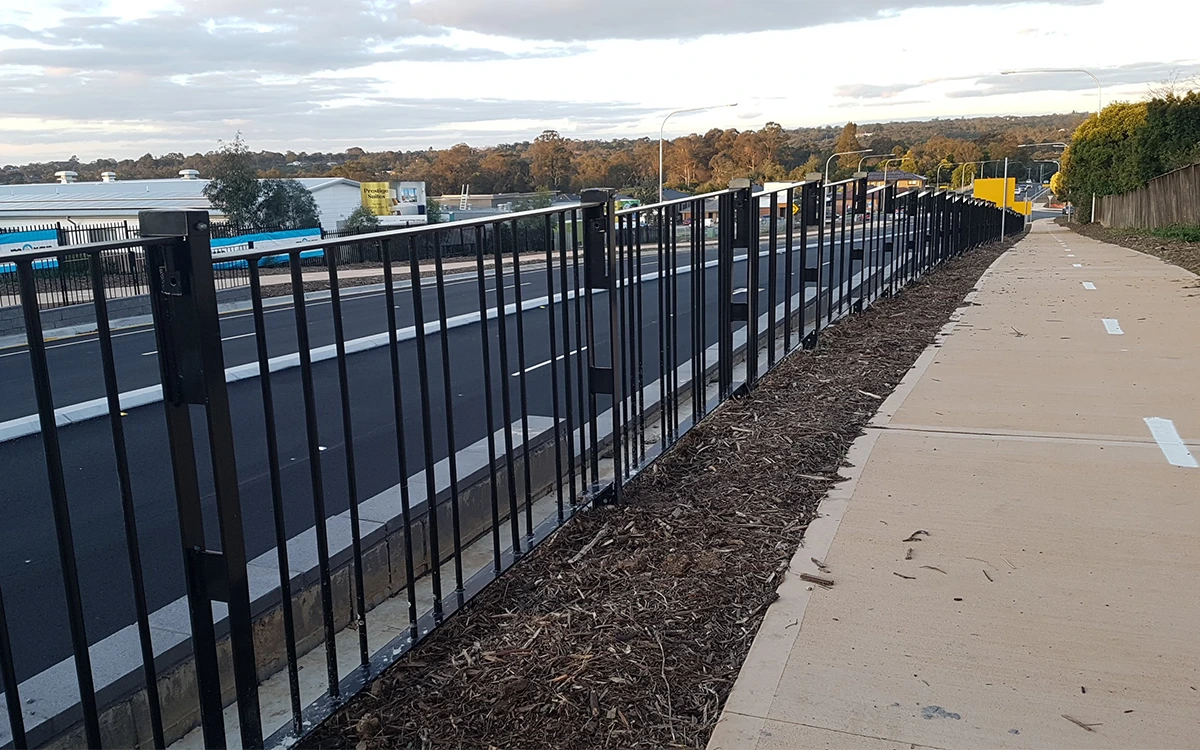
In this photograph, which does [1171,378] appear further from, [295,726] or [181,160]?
[181,160]

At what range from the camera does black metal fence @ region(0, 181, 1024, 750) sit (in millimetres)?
2285

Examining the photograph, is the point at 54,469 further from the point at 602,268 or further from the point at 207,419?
the point at 602,268

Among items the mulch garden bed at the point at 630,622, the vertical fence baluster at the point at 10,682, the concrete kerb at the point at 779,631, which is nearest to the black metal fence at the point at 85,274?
the vertical fence baluster at the point at 10,682

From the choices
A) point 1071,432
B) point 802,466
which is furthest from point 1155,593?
point 1071,432

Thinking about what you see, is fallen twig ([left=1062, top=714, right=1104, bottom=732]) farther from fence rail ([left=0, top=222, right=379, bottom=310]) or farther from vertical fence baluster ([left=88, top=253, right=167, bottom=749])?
fence rail ([left=0, top=222, right=379, bottom=310])

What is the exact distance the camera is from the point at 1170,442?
543cm

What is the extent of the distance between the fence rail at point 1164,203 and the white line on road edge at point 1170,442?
2100 centimetres

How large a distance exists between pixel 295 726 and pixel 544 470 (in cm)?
342

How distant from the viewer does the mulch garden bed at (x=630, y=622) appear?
2.90 m

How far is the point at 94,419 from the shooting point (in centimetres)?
966

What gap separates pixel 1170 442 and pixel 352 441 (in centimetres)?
450

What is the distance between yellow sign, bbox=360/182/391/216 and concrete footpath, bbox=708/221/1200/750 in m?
54.7

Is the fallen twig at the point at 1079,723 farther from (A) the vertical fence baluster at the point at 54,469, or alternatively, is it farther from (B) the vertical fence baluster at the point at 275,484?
(A) the vertical fence baluster at the point at 54,469

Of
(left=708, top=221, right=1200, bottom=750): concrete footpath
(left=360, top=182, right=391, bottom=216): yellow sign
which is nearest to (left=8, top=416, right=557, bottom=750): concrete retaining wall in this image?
(left=708, top=221, right=1200, bottom=750): concrete footpath
